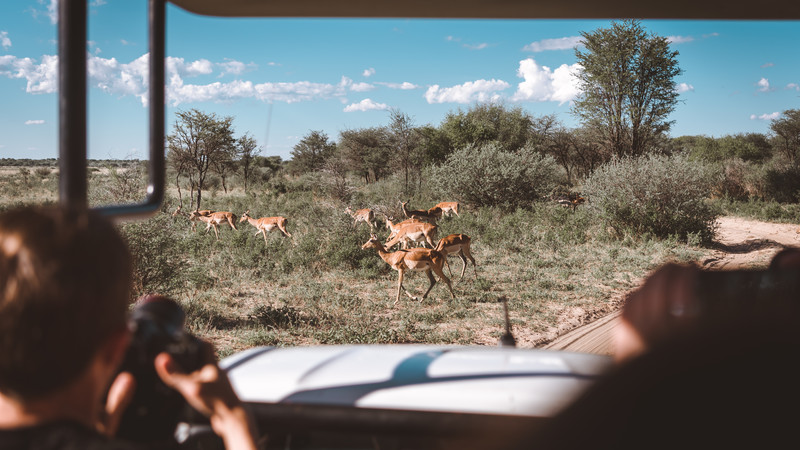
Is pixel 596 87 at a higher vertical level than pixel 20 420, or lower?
higher

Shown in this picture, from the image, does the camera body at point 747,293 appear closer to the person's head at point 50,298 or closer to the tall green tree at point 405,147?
the person's head at point 50,298

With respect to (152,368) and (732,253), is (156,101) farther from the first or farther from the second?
(732,253)

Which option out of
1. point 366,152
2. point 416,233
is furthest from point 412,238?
point 366,152

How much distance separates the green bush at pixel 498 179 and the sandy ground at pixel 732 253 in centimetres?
511

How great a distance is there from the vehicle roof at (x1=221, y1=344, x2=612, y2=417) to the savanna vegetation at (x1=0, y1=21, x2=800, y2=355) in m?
4.26

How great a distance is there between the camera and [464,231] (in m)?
12.9

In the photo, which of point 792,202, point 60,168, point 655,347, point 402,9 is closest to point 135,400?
point 60,168

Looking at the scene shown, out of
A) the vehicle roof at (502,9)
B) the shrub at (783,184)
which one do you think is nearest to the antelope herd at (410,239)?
the vehicle roof at (502,9)

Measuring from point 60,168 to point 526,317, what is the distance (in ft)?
20.1

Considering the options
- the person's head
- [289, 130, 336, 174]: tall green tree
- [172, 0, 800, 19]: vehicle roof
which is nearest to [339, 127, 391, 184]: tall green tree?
[289, 130, 336, 174]: tall green tree

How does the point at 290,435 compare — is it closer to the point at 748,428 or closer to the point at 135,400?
the point at 135,400

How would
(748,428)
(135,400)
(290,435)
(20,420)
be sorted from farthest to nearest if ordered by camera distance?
(290,435), (135,400), (20,420), (748,428)

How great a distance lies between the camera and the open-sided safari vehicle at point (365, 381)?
1.18 m

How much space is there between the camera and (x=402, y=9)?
1.98 metres
